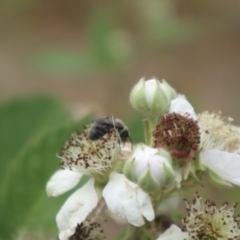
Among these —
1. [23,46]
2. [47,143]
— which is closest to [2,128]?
[47,143]

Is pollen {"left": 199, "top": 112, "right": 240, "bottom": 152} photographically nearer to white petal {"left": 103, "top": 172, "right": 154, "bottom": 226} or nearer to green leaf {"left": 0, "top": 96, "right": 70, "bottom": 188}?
white petal {"left": 103, "top": 172, "right": 154, "bottom": 226}

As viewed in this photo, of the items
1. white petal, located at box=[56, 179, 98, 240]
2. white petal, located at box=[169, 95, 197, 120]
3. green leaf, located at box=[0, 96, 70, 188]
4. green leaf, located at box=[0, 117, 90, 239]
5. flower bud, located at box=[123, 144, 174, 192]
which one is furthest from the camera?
green leaf, located at box=[0, 96, 70, 188]

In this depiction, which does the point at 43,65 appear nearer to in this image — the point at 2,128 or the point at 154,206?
the point at 2,128

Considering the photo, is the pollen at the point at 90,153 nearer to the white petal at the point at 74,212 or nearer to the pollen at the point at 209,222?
the white petal at the point at 74,212

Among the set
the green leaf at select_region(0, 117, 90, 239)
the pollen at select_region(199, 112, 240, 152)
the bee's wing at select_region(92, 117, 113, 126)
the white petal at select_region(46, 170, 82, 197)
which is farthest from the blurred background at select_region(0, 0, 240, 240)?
the pollen at select_region(199, 112, 240, 152)

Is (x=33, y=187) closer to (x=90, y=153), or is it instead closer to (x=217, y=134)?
(x=90, y=153)

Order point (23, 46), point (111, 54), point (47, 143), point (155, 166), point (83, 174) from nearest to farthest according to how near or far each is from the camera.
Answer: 1. point (155, 166)
2. point (83, 174)
3. point (47, 143)
4. point (111, 54)
5. point (23, 46)

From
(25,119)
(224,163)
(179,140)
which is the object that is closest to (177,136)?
(179,140)

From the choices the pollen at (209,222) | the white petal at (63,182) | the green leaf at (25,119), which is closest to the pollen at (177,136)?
the pollen at (209,222)
